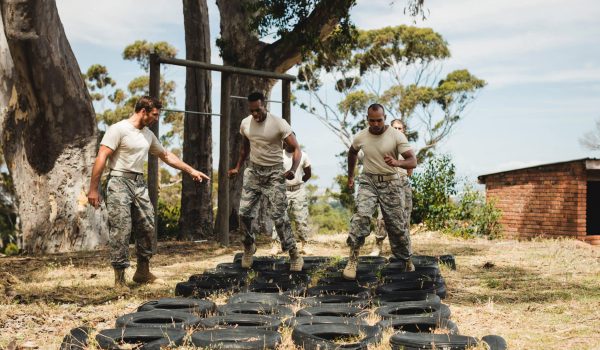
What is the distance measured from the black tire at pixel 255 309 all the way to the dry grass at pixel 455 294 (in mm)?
615

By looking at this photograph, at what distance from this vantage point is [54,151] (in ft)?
42.5

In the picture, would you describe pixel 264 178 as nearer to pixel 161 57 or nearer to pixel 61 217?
pixel 161 57

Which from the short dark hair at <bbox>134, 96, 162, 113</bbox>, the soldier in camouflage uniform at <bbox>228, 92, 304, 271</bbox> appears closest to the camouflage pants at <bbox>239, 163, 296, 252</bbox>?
the soldier in camouflage uniform at <bbox>228, 92, 304, 271</bbox>

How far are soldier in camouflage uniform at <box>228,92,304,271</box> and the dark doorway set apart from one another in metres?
16.0

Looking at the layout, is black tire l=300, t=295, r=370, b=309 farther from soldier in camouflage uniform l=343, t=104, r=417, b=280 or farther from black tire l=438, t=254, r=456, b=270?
black tire l=438, t=254, r=456, b=270

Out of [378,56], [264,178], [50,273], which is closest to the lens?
[264,178]

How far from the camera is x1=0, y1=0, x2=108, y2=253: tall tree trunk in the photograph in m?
12.6

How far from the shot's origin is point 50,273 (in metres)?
9.70

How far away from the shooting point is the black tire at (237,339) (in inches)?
194

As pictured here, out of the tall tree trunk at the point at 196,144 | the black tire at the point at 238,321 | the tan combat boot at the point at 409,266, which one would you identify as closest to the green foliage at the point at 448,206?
the tall tree trunk at the point at 196,144

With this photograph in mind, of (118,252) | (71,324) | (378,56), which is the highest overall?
(378,56)

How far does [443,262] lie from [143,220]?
15.3ft

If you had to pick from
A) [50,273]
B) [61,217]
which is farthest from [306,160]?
[61,217]

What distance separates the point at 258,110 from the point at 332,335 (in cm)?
370
